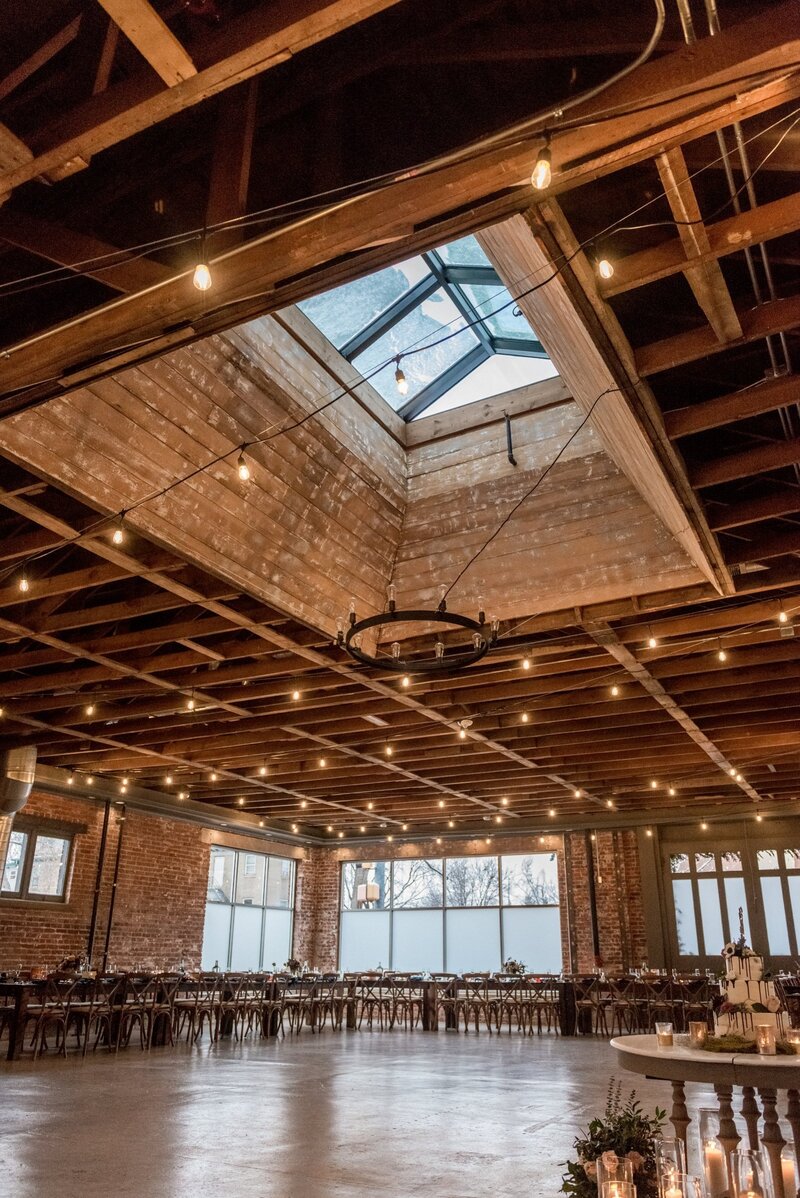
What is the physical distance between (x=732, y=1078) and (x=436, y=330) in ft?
20.0

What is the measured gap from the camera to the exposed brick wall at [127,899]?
1245 cm

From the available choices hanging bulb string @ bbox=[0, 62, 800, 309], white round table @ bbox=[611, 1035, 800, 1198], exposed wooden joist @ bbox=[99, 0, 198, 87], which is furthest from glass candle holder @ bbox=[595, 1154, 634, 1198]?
exposed wooden joist @ bbox=[99, 0, 198, 87]

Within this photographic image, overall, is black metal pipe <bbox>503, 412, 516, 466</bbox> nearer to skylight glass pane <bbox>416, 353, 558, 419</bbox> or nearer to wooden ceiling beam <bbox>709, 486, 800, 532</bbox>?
skylight glass pane <bbox>416, 353, 558, 419</bbox>

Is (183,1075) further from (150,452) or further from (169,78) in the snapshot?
(169,78)

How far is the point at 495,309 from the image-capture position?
24.6 feet

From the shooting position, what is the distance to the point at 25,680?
30.3 feet

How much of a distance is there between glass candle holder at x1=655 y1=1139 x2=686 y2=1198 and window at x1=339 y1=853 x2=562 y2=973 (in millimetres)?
14087

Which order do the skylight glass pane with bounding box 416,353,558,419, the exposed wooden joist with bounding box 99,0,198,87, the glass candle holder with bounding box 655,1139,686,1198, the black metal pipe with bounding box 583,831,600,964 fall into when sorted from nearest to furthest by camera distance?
the glass candle holder with bounding box 655,1139,686,1198, the exposed wooden joist with bounding box 99,0,198,87, the skylight glass pane with bounding box 416,353,558,419, the black metal pipe with bounding box 583,831,600,964

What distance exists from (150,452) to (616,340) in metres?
3.17

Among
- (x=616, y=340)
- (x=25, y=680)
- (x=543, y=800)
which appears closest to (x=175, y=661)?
(x=25, y=680)

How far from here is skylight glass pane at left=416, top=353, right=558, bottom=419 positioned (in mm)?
8094

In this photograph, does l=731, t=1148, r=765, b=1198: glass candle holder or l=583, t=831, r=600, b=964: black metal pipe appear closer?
l=731, t=1148, r=765, b=1198: glass candle holder

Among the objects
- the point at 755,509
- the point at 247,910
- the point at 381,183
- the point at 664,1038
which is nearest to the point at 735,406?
the point at 755,509

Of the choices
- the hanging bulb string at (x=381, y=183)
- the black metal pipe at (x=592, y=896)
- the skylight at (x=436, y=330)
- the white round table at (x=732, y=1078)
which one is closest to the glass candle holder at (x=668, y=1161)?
the white round table at (x=732, y=1078)
